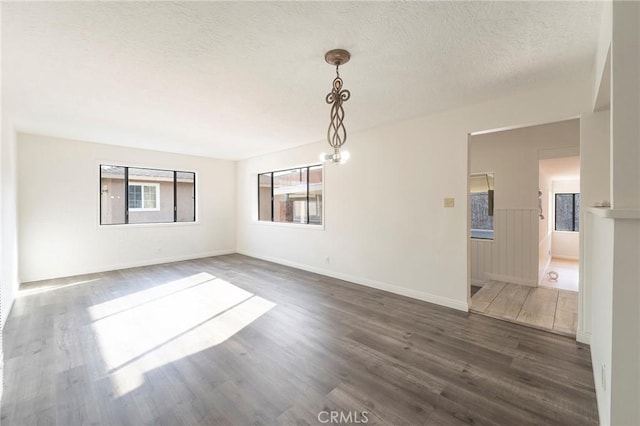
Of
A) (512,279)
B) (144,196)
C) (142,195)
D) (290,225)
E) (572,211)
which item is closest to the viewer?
(512,279)

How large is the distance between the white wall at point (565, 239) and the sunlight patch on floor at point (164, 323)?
7.59m

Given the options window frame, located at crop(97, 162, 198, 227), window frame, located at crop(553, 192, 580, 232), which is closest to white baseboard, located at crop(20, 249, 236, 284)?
window frame, located at crop(97, 162, 198, 227)

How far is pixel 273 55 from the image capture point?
2229 mm

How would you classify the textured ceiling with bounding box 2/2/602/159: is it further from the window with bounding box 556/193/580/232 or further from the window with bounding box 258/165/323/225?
the window with bounding box 556/193/580/232

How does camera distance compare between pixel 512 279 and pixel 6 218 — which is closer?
pixel 6 218

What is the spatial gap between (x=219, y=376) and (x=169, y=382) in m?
0.36

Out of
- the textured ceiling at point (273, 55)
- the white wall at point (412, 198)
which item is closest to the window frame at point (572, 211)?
the white wall at point (412, 198)

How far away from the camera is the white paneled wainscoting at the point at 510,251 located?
4.52 m

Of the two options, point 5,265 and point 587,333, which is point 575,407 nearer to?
point 587,333

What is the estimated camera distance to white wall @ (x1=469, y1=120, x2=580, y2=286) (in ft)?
14.6

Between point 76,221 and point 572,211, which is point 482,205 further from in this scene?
point 76,221

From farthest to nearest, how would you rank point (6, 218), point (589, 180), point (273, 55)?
1. point (6, 218)
2. point (589, 180)
3. point (273, 55)

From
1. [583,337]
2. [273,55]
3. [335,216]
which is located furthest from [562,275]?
[273,55]

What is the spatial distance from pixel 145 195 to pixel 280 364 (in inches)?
230
